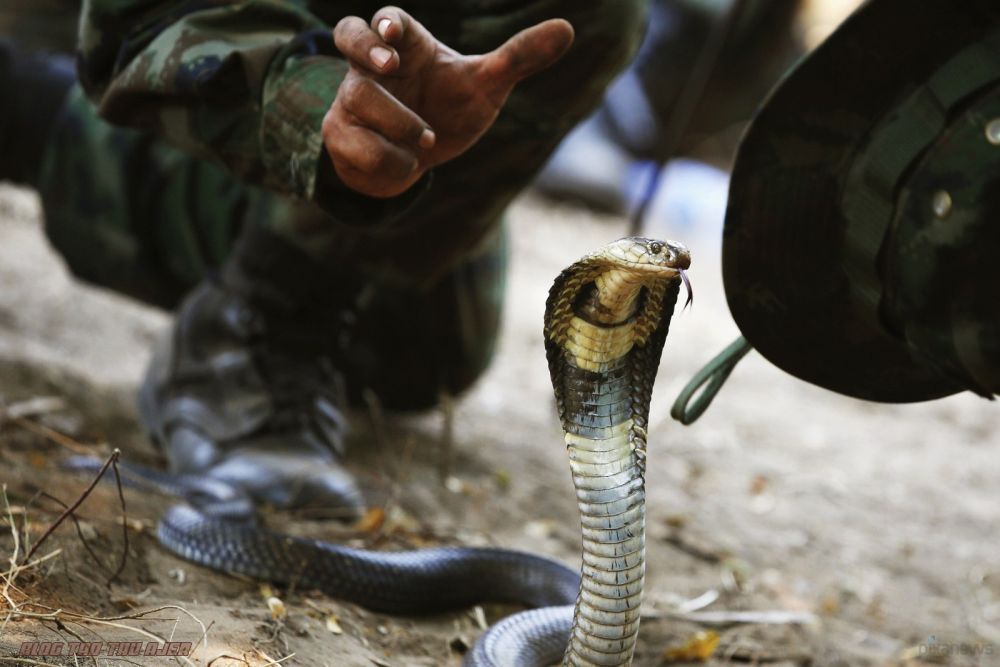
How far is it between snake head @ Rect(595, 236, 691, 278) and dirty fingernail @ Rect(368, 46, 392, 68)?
0.43 metres

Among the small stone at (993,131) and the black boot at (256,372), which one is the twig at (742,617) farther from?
the small stone at (993,131)

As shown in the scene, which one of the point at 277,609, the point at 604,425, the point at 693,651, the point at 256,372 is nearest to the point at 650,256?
the point at 604,425

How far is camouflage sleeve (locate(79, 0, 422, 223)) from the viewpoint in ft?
5.80

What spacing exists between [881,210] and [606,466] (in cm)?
49

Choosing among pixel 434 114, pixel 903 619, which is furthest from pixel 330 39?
pixel 903 619

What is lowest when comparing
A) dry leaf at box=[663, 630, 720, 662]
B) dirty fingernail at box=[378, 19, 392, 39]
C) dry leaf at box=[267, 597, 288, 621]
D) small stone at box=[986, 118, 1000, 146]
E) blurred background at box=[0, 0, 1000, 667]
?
blurred background at box=[0, 0, 1000, 667]

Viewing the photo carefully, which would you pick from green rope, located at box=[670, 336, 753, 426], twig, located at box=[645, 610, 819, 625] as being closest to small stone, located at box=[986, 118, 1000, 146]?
green rope, located at box=[670, 336, 753, 426]

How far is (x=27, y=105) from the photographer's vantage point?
3.14 meters

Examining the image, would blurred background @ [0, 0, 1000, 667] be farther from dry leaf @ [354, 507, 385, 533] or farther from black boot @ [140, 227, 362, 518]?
black boot @ [140, 227, 362, 518]

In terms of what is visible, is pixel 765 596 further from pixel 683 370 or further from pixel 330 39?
pixel 683 370

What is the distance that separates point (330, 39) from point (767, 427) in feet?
9.85

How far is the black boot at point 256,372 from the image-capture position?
2566 millimetres

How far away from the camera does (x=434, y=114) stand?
1.68m

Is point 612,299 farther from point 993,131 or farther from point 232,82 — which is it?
point 232,82
